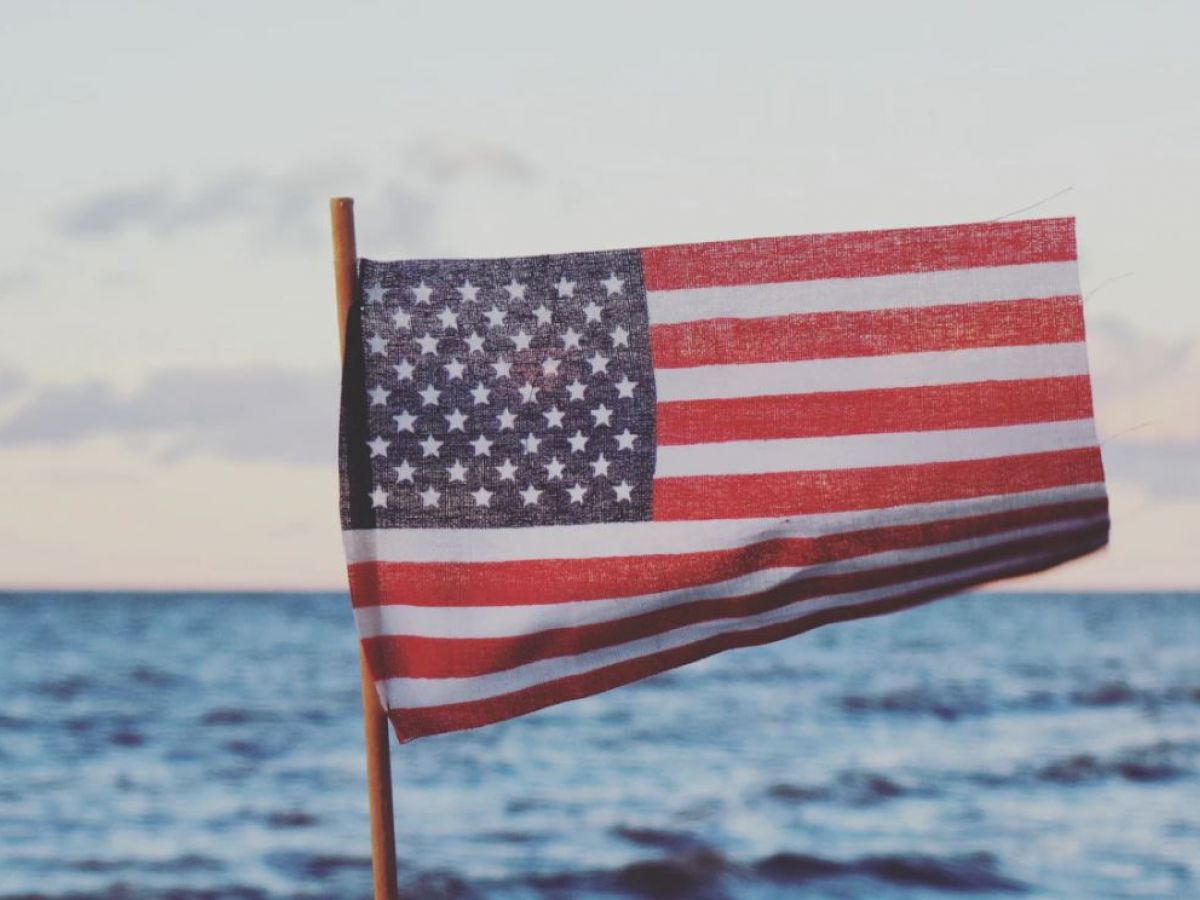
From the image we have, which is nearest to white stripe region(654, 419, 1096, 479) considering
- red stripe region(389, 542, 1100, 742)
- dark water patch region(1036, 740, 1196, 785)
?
red stripe region(389, 542, 1100, 742)

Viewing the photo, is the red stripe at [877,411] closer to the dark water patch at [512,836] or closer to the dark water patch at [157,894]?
the dark water patch at [157,894]

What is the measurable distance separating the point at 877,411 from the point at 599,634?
869 millimetres

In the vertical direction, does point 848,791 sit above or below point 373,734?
below

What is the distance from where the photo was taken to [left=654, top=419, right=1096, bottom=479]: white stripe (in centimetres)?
350

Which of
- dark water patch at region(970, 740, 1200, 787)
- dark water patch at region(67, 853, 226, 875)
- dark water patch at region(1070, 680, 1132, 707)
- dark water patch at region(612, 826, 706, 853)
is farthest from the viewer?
dark water patch at region(1070, 680, 1132, 707)

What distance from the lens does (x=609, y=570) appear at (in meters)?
3.62

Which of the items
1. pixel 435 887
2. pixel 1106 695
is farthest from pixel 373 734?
pixel 1106 695

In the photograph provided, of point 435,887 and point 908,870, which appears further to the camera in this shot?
point 908,870

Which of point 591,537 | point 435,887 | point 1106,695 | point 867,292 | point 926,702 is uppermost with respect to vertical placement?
point 867,292

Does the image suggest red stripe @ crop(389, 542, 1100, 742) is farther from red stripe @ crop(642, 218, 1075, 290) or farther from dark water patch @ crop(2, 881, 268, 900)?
dark water patch @ crop(2, 881, 268, 900)

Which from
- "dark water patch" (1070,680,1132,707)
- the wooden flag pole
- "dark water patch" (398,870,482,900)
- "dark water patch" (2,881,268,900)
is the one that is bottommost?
"dark water patch" (1070,680,1132,707)

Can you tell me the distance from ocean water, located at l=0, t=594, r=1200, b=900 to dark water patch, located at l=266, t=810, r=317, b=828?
79mm

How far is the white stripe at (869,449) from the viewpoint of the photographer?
3.50m

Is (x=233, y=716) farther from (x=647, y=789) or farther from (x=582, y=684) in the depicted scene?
(x=582, y=684)
